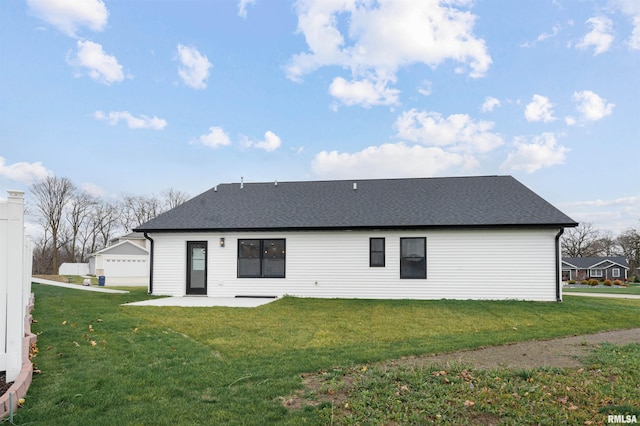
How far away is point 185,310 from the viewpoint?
10.3 meters

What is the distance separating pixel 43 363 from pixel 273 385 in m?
2.96

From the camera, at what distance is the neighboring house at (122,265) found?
32812 mm

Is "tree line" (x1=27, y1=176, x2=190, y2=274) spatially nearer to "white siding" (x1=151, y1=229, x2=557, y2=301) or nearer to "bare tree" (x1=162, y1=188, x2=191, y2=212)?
"bare tree" (x1=162, y1=188, x2=191, y2=212)

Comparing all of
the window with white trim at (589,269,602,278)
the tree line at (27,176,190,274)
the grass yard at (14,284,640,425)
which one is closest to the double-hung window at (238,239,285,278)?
the grass yard at (14,284,640,425)

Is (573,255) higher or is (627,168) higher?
(627,168)

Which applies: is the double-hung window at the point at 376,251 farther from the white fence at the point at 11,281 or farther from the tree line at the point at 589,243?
the tree line at the point at 589,243

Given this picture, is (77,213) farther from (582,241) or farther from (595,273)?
(582,241)

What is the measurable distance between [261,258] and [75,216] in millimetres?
39206

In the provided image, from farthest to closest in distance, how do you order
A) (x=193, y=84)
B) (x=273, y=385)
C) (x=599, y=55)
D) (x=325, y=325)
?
(x=193, y=84), (x=599, y=55), (x=325, y=325), (x=273, y=385)

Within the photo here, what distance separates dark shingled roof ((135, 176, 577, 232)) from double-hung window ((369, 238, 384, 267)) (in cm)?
61

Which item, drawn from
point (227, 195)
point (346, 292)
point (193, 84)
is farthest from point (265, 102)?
point (346, 292)

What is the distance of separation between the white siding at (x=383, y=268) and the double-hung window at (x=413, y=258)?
0.15 meters

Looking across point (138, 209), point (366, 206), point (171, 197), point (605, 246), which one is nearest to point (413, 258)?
point (366, 206)

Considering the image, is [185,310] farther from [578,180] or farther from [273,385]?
[578,180]
